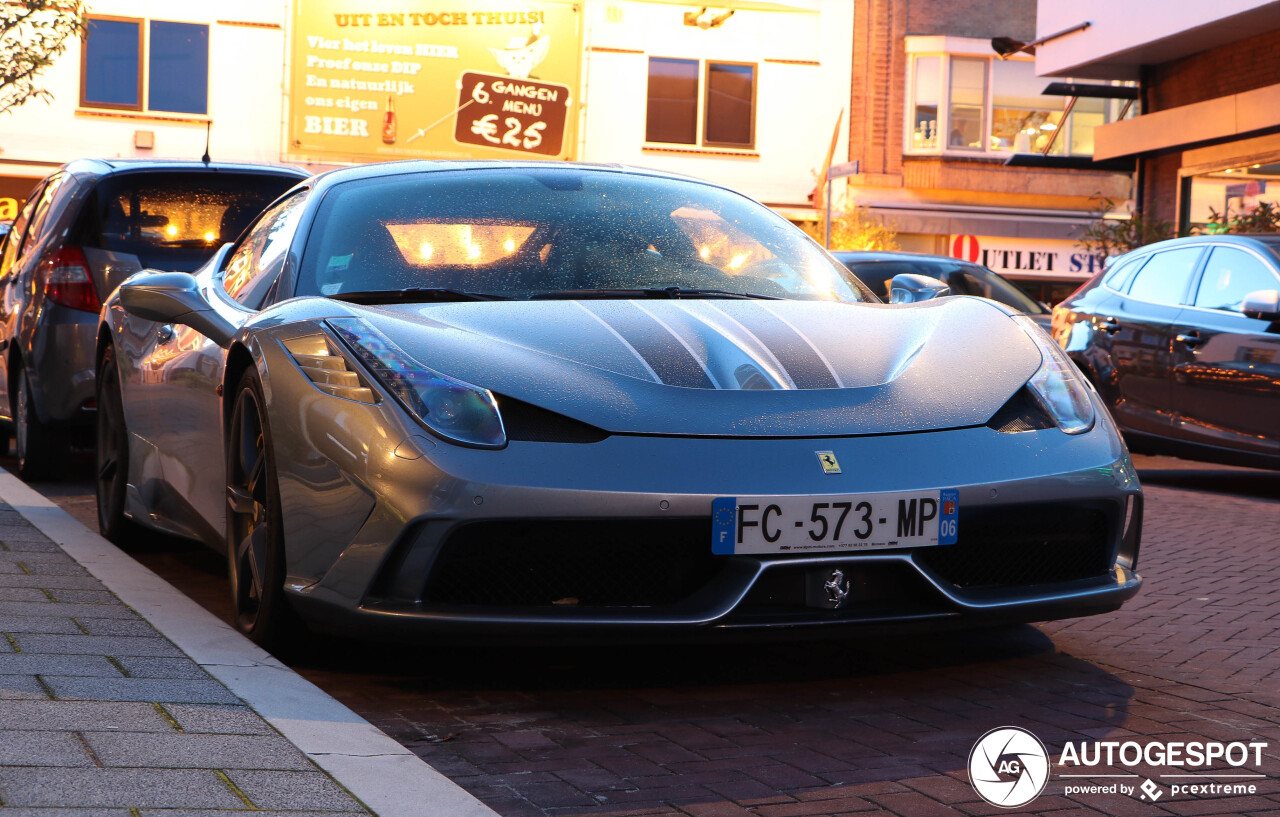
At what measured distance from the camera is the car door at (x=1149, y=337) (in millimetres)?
9461

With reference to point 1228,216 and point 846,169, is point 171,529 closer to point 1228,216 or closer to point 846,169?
point 846,169

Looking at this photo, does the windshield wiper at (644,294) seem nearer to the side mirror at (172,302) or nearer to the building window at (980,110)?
the side mirror at (172,302)

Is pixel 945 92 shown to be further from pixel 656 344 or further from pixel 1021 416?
pixel 656 344

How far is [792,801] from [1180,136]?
54.6 feet

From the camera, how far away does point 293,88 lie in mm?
29719

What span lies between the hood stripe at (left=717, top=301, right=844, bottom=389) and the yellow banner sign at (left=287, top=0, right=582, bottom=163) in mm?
26303

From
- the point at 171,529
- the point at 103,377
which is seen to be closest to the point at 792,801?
the point at 171,529

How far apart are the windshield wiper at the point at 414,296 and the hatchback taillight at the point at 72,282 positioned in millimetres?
4080

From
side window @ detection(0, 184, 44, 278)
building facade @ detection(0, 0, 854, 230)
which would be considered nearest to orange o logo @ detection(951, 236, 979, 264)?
building facade @ detection(0, 0, 854, 230)

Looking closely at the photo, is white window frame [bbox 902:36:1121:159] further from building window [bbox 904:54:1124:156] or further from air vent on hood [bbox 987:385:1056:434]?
air vent on hood [bbox 987:385:1056:434]

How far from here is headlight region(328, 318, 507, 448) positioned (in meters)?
3.58

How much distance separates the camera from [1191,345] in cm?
922

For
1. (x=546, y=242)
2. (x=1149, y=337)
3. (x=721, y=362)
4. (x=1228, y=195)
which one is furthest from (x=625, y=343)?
(x=1228, y=195)

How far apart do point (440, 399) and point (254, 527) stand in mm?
927
